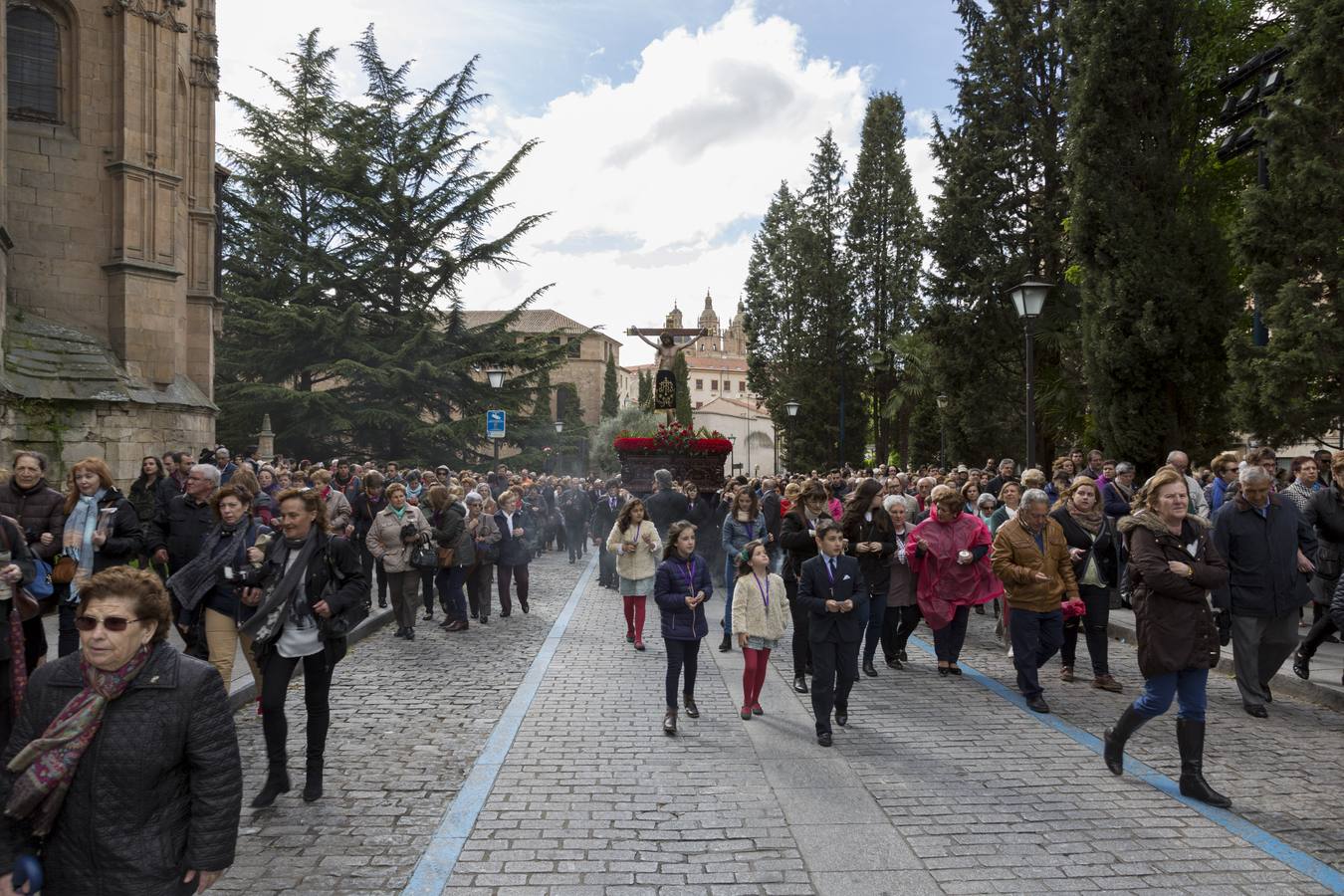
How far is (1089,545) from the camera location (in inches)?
326

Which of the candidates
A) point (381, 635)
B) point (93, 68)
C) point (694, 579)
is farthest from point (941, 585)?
point (93, 68)

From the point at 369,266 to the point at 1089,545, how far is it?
28490 millimetres

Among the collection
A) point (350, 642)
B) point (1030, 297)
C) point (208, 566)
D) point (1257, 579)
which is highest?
point (1030, 297)

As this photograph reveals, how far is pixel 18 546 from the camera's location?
510 cm

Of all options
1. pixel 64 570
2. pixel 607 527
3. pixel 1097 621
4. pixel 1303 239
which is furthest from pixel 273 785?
pixel 1303 239

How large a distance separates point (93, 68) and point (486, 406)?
1793cm

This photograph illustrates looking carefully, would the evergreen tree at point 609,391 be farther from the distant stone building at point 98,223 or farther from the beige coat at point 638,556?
the beige coat at point 638,556

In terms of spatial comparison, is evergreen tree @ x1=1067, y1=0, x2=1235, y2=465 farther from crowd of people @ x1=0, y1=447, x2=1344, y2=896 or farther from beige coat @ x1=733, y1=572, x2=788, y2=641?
beige coat @ x1=733, y1=572, x2=788, y2=641

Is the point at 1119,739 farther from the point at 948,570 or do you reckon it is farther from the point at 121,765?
the point at 121,765

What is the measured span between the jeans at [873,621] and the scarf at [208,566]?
17.8 feet

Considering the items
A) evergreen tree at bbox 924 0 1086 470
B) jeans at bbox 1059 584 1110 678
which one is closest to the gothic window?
jeans at bbox 1059 584 1110 678

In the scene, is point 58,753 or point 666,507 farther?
point 666,507

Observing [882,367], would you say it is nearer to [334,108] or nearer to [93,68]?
[334,108]

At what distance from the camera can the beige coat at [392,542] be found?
1071 centimetres
